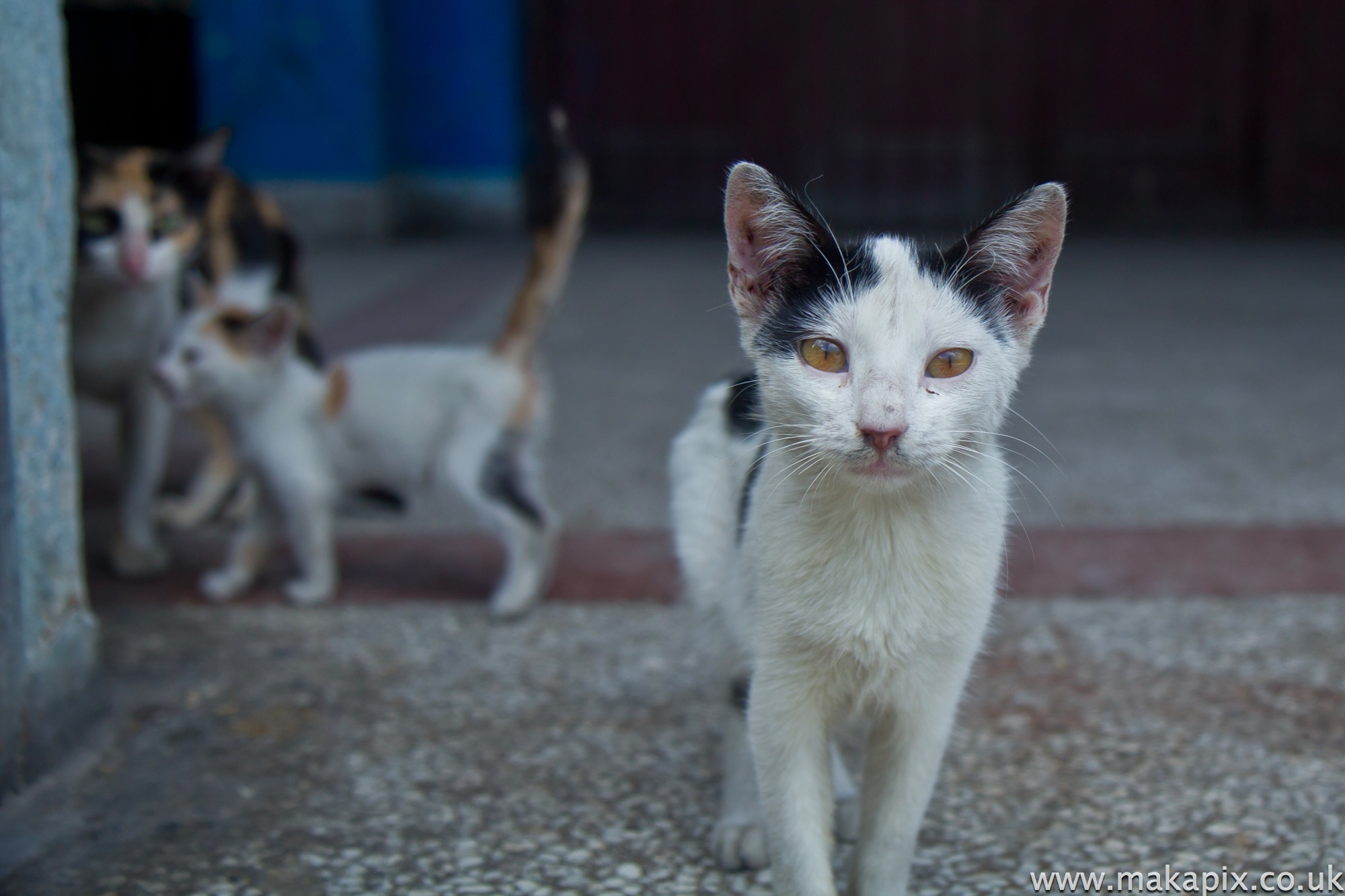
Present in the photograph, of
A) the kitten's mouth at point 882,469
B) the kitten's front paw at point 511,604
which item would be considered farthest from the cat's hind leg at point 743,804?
the kitten's front paw at point 511,604

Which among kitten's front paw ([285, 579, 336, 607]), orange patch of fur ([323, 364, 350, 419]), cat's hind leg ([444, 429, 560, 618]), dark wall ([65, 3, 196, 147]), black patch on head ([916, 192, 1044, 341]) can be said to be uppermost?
dark wall ([65, 3, 196, 147])

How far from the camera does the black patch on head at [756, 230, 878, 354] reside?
5.85ft

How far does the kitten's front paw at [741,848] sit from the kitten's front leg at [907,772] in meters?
0.22

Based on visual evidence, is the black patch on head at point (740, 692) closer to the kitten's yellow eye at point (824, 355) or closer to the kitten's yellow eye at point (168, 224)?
the kitten's yellow eye at point (824, 355)

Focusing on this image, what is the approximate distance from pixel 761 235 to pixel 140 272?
215cm

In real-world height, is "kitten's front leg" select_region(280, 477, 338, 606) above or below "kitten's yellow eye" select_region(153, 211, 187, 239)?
below

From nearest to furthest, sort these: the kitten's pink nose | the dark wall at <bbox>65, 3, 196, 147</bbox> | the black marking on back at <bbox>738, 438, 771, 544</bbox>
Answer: the kitten's pink nose → the black marking on back at <bbox>738, 438, 771, 544</bbox> → the dark wall at <bbox>65, 3, 196, 147</bbox>

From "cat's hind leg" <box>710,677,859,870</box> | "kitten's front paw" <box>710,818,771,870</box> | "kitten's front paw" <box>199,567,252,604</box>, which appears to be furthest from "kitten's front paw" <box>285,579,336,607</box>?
"kitten's front paw" <box>710,818,771,870</box>

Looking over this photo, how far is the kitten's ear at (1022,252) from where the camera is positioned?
1.78 metres

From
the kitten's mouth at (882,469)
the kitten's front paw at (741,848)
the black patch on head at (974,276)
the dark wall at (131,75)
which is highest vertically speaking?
the dark wall at (131,75)

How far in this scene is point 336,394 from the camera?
3.37 metres

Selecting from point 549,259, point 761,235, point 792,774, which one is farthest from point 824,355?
point 549,259

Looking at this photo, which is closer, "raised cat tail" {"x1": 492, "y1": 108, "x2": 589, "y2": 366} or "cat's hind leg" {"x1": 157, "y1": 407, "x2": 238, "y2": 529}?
"raised cat tail" {"x1": 492, "y1": 108, "x2": 589, "y2": 366}

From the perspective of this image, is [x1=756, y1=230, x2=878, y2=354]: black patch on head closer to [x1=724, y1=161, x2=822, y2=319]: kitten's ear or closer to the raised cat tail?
[x1=724, y1=161, x2=822, y2=319]: kitten's ear
